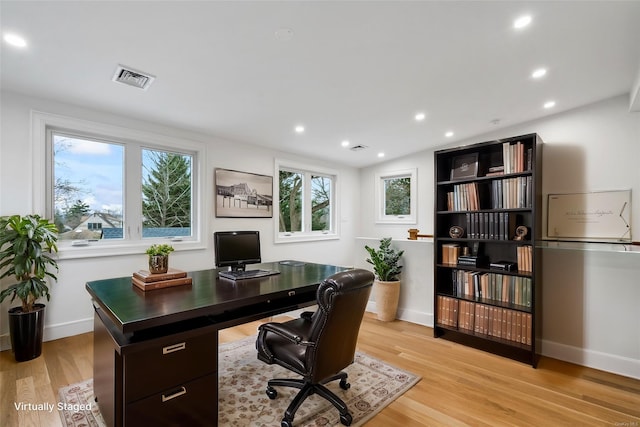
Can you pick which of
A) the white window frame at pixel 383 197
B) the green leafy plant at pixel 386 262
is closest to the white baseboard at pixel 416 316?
the green leafy plant at pixel 386 262

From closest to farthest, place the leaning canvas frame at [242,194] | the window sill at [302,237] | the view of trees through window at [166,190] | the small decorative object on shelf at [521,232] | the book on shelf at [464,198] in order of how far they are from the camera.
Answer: the small decorative object on shelf at [521,232], the book on shelf at [464,198], the view of trees through window at [166,190], the leaning canvas frame at [242,194], the window sill at [302,237]

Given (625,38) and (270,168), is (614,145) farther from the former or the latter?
(270,168)

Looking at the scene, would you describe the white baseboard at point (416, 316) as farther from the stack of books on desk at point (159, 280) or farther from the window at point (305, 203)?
the stack of books on desk at point (159, 280)

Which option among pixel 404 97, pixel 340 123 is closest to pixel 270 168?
pixel 340 123

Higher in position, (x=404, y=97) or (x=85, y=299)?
(x=404, y=97)

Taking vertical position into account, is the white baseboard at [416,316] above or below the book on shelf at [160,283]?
below

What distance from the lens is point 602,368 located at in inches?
107

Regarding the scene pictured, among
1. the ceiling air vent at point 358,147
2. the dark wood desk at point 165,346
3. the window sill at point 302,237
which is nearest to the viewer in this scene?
the dark wood desk at point 165,346

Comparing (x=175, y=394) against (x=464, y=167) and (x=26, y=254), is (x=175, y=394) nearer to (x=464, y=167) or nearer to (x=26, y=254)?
Answer: (x=26, y=254)

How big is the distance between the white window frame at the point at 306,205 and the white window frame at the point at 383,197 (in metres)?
0.76

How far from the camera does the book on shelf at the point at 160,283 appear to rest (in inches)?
74.9

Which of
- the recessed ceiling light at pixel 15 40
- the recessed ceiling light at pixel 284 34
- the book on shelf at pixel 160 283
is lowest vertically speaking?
the book on shelf at pixel 160 283

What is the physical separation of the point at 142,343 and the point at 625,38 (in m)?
3.59

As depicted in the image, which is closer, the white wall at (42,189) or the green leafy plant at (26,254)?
the green leafy plant at (26,254)
